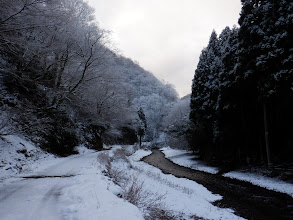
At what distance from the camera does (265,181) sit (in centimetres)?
1217

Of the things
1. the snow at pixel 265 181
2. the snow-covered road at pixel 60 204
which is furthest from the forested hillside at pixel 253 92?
the snow-covered road at pixel 60 204

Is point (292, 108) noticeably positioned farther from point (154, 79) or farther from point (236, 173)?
point (154, 79)

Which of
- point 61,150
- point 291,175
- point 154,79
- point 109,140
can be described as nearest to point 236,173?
point 291,175

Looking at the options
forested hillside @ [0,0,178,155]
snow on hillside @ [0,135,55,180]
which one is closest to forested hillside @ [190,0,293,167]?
forested hillside @ [0,0,178,155]

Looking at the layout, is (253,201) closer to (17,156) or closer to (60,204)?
(60,204)

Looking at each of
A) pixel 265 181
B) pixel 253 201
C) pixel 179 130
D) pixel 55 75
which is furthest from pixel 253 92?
pixel 179 130

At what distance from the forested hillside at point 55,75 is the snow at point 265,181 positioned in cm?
1359

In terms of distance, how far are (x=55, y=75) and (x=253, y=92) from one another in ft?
56.5

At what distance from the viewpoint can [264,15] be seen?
41.4ft

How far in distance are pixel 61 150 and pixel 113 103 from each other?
1218 centimetres

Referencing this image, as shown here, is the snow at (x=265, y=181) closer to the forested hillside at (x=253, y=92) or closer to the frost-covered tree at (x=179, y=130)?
the forested hillside at (x=253, y=92)

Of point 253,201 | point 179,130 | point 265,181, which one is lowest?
point 253,201

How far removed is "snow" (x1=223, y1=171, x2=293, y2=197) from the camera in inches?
408

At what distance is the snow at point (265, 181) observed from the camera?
1036 centimetres
